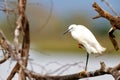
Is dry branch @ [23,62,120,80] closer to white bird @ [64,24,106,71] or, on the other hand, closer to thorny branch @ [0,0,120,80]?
thorny branch @ [0,0,120,80]

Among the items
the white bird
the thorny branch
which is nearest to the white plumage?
the white bird

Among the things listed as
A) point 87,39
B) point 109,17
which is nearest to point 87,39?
point 87,39

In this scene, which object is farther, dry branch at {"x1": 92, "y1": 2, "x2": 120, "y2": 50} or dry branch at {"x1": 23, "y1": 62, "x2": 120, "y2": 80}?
dry branch at {"x1": 92, "y1": 2, "x2": 120, "y2": 50}

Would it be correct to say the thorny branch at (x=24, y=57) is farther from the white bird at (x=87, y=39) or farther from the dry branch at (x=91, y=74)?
the white bird at (x=87, y=39)

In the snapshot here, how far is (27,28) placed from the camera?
1834 millimetres

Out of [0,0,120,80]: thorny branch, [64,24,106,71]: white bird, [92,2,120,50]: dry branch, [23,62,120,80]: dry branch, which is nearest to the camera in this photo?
[0,0,120,80]: thorny branch

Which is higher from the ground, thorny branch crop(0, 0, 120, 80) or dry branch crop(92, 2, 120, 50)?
dry branch crop(92, 2, 120, 50)

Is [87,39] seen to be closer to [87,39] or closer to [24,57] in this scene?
[87,39]

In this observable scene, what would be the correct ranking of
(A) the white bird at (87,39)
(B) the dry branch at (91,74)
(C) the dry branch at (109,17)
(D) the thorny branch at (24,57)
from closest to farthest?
(D) the thorny branch at (24,57) < (B) the dry branch at (91,74) < (C) the dry branch at (109,17) < (A) the white bird at (87,39)

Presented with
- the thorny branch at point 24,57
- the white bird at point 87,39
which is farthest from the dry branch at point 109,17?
the white bird at point 87,39

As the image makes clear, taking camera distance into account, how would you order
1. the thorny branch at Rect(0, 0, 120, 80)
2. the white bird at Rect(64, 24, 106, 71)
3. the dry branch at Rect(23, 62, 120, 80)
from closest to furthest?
the thorny branch at Rect(0, 0, 120, 80) < the dry branch at Rect(23, 62, 120, 80) < the white bird at Rect(64, 24, 106, 71)

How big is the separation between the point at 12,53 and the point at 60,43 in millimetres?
4811

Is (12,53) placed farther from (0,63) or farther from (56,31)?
(56,31)

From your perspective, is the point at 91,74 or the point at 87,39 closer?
the point at 91,74
